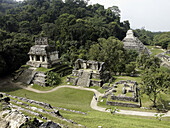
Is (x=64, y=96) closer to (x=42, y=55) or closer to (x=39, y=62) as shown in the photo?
(x=42, y=55)

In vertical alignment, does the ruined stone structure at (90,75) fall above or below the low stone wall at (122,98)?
above

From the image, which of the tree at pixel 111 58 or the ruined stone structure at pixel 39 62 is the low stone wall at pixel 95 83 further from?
the tree at pixel 111 58

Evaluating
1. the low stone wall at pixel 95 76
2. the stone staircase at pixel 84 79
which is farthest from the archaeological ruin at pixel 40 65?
the low stone wall at pixel 95 76

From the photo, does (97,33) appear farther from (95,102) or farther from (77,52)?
(95,102)

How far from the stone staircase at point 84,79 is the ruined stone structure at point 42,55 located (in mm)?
7171

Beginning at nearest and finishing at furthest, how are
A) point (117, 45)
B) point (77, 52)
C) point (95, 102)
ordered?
point (95, 102), point (117, 45), point (77, 52)

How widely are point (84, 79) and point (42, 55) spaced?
9.79m

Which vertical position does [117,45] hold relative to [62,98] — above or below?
above

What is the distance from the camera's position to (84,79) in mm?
23219

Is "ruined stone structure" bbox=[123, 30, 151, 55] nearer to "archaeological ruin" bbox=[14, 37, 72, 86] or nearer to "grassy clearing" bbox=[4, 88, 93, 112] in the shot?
"archaeological ruin" bbox=[14, 37, 72, 86]

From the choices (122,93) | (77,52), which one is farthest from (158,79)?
(77,52)

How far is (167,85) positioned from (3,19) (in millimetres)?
56975

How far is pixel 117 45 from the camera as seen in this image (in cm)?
3397

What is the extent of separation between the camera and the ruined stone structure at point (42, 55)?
84.3 feet
